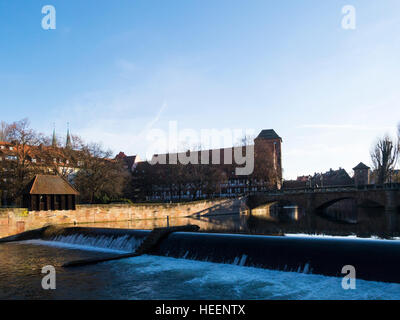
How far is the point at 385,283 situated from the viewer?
11.0 m

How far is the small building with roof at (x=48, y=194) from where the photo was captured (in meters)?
32.2

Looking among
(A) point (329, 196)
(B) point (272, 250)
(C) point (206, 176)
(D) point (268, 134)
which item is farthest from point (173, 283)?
(D) point (268, 134)

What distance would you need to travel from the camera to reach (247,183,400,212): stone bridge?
46397 millimetres

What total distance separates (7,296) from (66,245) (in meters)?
13.9

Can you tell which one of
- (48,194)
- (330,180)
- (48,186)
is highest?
(48,186)

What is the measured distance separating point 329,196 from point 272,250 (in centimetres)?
4250

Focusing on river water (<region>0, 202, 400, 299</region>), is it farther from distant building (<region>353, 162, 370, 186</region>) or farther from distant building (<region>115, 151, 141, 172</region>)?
distant building (<region>353, 162, 370, 186</region>)

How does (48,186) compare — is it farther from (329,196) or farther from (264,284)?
(329,196)

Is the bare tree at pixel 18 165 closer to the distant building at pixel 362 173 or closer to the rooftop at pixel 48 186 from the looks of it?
the rooftop at pixel 48 186

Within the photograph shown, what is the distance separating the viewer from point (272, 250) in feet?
47.1

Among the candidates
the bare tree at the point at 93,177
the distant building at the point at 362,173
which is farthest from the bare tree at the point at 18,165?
the distant building at the point at 362,173

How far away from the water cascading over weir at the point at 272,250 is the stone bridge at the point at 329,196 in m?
35.6
